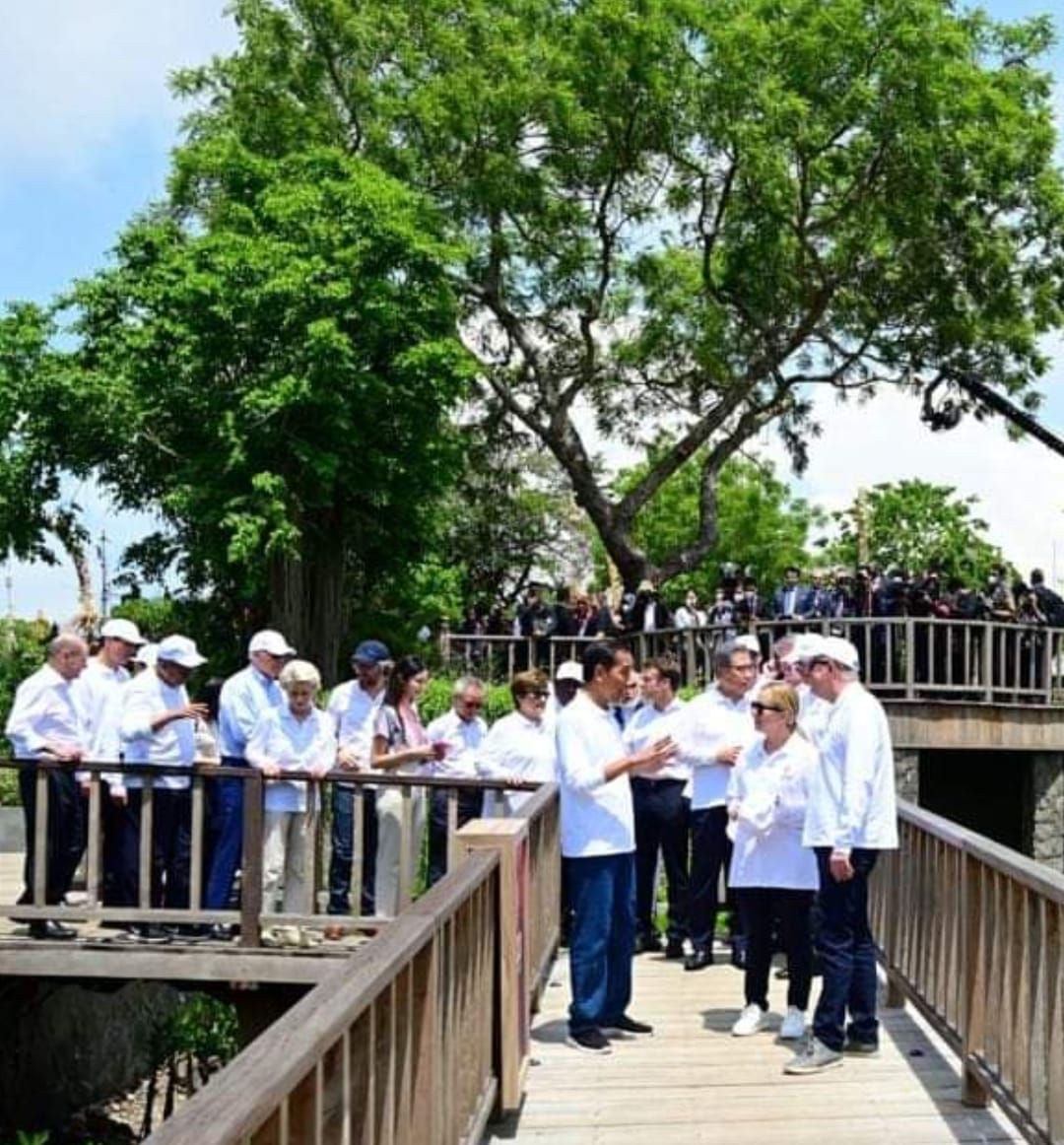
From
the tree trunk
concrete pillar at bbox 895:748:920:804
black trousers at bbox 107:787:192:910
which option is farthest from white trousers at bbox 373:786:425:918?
the tree trunk

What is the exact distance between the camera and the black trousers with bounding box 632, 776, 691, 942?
10195 millimetres

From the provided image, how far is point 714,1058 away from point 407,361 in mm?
18781

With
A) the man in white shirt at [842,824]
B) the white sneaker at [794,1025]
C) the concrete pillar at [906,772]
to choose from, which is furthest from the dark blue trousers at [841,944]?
the concrete pillar at [906,772]

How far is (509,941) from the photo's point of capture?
6.21 meters

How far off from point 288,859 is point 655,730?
7.17ft

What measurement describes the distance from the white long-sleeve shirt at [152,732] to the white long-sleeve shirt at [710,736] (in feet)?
8.88

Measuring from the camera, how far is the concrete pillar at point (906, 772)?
2223 cm

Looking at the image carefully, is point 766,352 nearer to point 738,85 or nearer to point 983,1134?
point 738,85

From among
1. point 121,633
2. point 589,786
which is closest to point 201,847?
point 121,633

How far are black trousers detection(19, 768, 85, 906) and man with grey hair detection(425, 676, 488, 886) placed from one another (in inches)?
78.6

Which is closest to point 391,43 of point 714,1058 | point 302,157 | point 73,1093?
point 302,157

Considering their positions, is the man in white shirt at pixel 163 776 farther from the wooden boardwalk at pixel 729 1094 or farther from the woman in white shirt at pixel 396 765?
the wooden boardwalk at pixel 729 1094

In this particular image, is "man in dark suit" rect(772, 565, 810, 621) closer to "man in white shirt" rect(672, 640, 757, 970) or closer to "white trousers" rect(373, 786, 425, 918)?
"white trousers" rect(373, 786, 425, 918)

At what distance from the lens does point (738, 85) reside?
26688 millimetres
